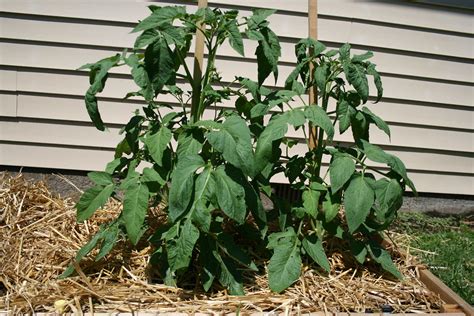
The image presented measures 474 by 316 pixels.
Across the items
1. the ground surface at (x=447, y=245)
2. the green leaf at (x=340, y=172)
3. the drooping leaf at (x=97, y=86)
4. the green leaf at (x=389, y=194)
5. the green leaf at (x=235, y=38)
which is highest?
the green leaf at (x=235, y=38)

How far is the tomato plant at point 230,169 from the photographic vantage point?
2.23 metres

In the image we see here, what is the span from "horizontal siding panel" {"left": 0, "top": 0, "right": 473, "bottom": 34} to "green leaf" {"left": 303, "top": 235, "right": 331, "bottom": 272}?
2.23 metres

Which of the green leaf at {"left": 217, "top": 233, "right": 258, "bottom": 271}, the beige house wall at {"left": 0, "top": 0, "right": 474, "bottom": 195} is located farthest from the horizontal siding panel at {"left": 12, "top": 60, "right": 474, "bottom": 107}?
the green leaf at {"left": 217, "top": 233, "right": 258, "bottom": 271}

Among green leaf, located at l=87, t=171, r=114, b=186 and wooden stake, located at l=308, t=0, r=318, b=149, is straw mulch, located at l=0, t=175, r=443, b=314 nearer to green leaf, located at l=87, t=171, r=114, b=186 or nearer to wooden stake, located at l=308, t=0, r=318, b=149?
green leaf, located at l=87, t=171, r=114, b=186

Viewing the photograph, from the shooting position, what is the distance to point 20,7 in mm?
4066

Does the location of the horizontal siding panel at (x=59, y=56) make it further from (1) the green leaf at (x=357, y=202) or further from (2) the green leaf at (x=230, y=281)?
(2) the green leaf at (x=230, y=281)

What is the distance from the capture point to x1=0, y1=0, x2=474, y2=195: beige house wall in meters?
4.16

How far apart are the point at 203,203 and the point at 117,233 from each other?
57 cm

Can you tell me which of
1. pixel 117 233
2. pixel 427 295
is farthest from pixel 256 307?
pixel 427 295

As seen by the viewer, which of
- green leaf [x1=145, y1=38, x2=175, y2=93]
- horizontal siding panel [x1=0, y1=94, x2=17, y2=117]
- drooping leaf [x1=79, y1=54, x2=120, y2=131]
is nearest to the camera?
green leaf [x1=145, y1=38, x2=175, y2=93]

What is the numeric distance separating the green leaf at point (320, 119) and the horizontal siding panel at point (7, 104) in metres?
2.63

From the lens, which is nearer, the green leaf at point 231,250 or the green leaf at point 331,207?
the green leaf at point 231,250

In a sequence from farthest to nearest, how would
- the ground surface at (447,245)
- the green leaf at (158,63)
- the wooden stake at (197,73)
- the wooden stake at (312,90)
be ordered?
the ground surface at (447,245) → the wooden stake at (312,90) → the wooden stake at (197,73) → the green leaf at (158,63)

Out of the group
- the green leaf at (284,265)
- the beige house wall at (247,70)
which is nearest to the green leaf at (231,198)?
the green leaf at (284,265)
